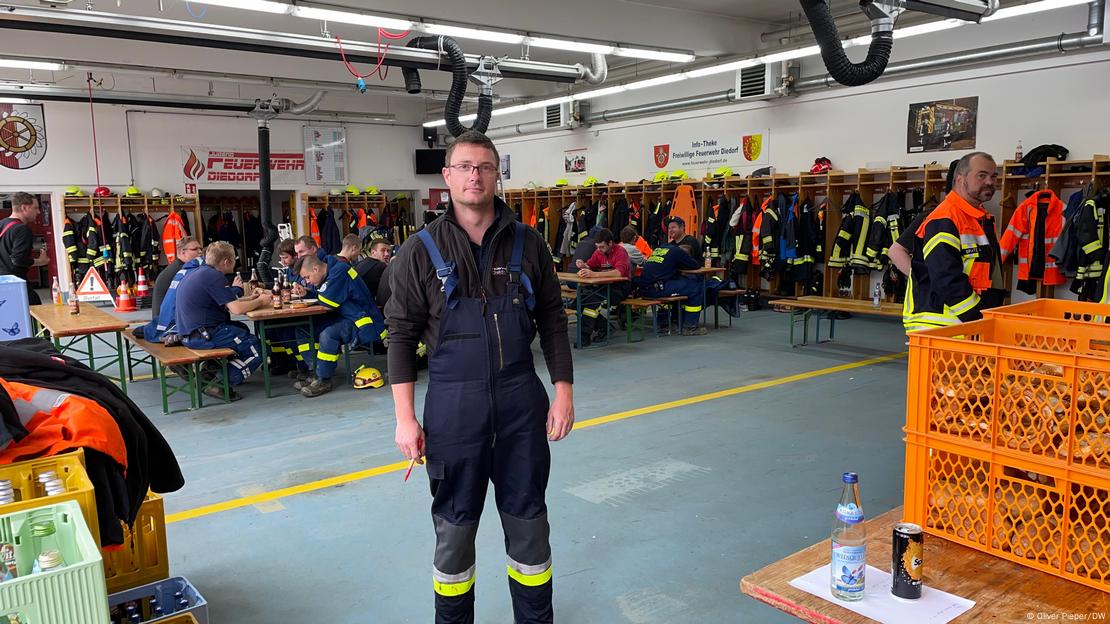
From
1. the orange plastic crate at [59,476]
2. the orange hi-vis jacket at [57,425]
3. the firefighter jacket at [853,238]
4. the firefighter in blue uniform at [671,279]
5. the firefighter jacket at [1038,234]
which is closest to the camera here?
the orange plastic crate at [59,476]

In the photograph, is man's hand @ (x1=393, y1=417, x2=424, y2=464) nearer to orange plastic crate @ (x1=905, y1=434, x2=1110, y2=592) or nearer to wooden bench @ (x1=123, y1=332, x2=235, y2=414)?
orange plastic crate @ (x1=905, y1=434, x2=1110, y2=592)

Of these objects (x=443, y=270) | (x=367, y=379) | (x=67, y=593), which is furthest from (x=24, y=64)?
(x=67, y=593)

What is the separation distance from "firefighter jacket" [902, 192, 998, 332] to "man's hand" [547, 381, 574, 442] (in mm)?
1878

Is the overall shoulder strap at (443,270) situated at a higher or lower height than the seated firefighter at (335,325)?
higher

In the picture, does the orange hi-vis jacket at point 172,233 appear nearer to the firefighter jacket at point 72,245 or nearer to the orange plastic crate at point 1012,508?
the firefighter jacket at point 72,245

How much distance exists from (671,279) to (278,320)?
4682mm

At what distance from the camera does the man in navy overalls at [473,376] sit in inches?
88.9

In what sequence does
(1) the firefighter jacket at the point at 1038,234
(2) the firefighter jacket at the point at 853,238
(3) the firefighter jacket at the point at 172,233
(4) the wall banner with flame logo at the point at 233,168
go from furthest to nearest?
(4) the wall banner with flame logo at the point at 233,168, (3) the firefighter jacket at the point at 172,233, (2) the firefighter jacket at the point at 853,238, (1) the firefighter jacket at the point at 1038,234

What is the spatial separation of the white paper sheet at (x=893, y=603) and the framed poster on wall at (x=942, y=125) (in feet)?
31.6

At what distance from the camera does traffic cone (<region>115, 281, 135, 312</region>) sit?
42.1 feet

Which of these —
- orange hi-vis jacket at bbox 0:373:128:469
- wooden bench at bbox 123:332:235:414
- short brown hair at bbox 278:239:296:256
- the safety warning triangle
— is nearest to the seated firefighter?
wooden bench at bbox 123:332:235:414

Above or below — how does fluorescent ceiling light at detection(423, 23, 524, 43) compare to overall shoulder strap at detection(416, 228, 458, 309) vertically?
above

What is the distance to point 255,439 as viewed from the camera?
17.3 ft

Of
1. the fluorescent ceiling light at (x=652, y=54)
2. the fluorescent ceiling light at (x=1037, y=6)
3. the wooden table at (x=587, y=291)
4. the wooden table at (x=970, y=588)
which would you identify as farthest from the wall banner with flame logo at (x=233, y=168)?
the wooden table at (x=970, y=588)
